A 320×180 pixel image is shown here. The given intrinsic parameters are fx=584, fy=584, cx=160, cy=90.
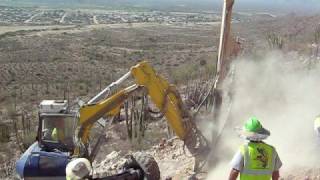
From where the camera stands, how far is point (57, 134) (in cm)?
1188

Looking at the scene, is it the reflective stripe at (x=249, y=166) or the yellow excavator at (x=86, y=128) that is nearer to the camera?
the reflective stripe at (x=249, y=166)

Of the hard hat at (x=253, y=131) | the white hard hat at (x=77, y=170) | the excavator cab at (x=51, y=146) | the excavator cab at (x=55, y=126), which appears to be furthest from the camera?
the excavator cab at (x=55, y=126)

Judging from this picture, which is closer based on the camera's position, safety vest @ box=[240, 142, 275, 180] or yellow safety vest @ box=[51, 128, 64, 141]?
safety vest @ box=[240, 142, 275, 180]

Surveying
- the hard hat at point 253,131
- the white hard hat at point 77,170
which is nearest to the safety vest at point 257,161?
the hard hat at point 253,131

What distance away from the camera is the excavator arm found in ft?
38.8

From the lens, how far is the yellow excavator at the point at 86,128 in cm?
1126

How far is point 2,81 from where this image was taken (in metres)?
38.5

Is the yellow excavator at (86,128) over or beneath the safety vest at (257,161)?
beneath

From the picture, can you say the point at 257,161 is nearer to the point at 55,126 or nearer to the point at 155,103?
the point at 155,103

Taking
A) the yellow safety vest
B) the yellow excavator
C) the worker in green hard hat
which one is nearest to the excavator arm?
the yellow excavator

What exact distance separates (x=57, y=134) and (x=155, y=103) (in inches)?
83.3

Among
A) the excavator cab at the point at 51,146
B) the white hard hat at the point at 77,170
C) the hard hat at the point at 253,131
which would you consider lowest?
the excavator cab at the point at 51,146

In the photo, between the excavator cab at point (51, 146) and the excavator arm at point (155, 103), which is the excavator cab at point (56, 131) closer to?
the excavator cab at point (51, 146)

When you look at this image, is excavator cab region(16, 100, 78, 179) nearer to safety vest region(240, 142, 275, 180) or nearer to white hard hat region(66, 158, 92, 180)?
white hard hat region(66, 158, 92, 180)
